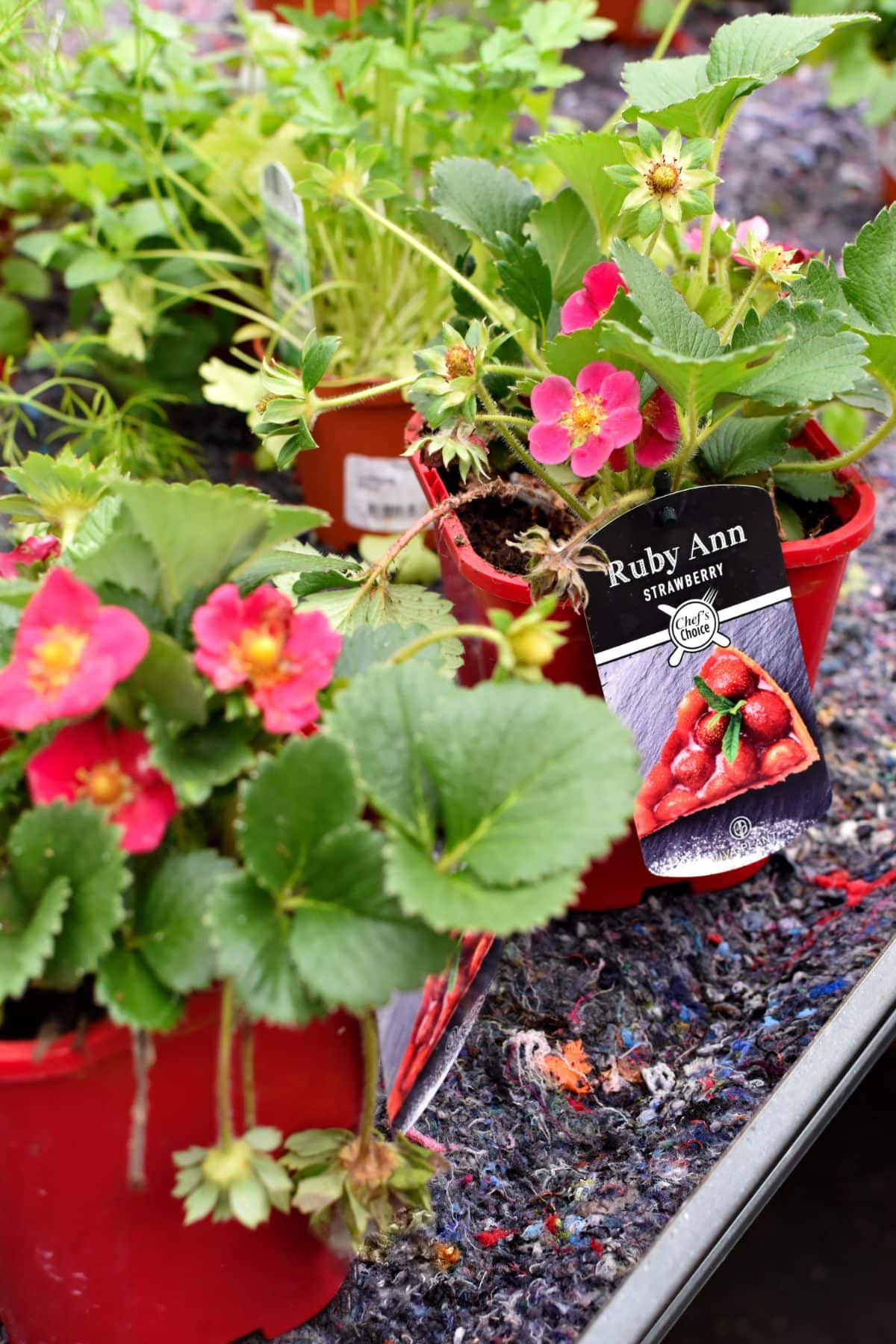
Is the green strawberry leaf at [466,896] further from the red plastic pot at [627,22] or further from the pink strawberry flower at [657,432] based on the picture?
the red plastic pot at [627,22]

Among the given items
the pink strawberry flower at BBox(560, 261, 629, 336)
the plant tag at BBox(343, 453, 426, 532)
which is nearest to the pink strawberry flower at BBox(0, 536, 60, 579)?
the pink strawberry flower at BBox(560, 261, 629, 336)

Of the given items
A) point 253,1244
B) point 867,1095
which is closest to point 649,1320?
point 253,1244

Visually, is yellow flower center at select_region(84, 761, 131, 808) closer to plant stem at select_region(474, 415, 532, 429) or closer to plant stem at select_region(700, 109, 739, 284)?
plant stem at select_region(474, 415, 532, 429)

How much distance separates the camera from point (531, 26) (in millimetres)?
1155

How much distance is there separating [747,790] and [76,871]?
0.48m

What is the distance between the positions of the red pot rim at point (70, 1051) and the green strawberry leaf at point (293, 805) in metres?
0.07

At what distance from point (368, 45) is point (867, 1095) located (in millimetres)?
1222

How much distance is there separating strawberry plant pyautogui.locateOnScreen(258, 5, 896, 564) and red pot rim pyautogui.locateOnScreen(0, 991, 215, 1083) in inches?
13.8

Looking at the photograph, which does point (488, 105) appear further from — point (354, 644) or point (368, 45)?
point (354, 644)

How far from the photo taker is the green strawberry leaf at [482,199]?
87cm

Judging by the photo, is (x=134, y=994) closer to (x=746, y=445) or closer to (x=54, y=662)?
(x=54, y=662)

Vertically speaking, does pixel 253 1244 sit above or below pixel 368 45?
below

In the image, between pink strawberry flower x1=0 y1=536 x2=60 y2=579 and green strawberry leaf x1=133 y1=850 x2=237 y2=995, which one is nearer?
green strawberry leaf x1=133 y1=850 x2=237 y2=995

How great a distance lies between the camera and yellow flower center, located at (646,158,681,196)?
2.42ft
